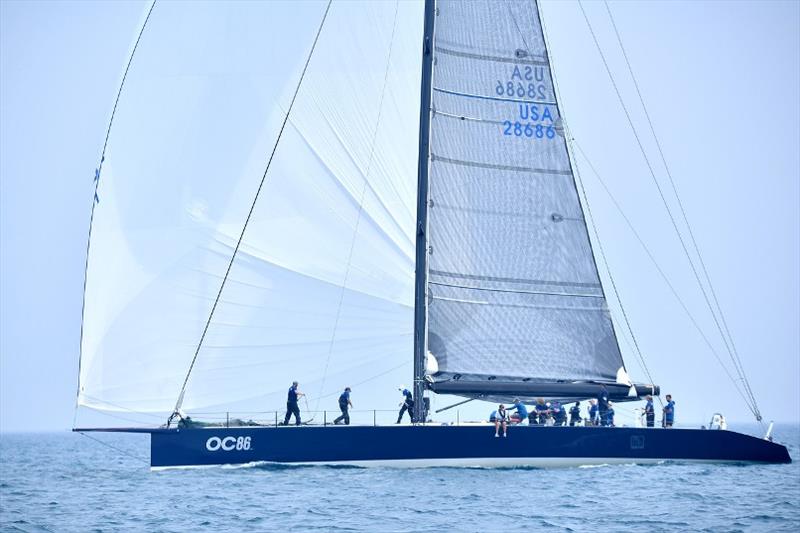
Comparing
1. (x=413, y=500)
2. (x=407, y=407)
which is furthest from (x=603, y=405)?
(x=413, y=500)

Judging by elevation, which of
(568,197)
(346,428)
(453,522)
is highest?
(568,197)

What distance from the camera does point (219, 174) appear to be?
81.6 feet

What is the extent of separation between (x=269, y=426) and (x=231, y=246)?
3.52m

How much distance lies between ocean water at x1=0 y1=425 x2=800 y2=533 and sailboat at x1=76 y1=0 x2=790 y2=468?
73 cm

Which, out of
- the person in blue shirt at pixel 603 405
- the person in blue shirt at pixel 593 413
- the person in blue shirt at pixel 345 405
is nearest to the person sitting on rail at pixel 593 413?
the person in blue shirt at pixel 593 413

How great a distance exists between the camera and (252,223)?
24781 mm

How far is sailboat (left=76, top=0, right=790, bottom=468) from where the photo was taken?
24062mm

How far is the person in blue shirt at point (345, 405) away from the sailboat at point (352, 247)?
0.32 metres

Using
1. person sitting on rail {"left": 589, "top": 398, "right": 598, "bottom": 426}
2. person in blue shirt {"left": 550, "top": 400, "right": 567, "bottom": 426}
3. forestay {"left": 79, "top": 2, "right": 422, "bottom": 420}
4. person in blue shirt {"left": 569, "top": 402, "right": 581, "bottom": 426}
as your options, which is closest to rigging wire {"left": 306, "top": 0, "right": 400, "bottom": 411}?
forestay {"left": 79, "top": 2, "right": 422, "bottom": 420}

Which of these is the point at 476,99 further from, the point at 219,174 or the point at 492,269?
the point at 219,174

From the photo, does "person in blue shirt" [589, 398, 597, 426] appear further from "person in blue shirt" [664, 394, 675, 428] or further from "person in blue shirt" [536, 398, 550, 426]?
"person in blue shirt" [664, 394, 675, 428]

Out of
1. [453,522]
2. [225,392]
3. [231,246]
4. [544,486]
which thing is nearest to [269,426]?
[225,392]

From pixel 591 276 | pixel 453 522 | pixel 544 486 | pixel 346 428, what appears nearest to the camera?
pixel 453 522

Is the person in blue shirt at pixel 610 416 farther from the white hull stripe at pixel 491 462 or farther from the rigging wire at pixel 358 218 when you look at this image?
the rigging wire at pixel 358 218
